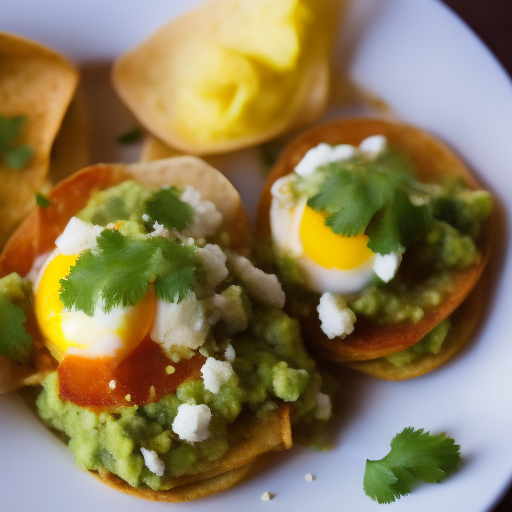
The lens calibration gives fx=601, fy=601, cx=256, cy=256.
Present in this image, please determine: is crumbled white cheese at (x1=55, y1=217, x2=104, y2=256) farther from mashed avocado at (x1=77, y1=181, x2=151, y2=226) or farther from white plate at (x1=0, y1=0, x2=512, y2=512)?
white plate at (x1=0, y1=0, x2=512, y2=512)

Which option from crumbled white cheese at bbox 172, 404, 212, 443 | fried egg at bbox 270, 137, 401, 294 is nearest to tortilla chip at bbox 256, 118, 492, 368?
fried egg at bbox 270, 137, 401, 294

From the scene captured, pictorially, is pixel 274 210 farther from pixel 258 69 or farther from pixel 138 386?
pixel 138 386

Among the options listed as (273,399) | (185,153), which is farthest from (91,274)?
(185,153)

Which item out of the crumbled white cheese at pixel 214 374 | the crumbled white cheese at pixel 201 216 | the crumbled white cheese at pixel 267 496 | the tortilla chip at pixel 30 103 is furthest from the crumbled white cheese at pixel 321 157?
the crumbled white cheese at pixel 267 496

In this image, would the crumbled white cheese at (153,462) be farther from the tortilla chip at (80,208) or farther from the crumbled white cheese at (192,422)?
the tortilla chip at (80,208)

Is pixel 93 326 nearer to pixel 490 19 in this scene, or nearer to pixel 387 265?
pixel 387 265

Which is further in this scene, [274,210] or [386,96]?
[386,96]
